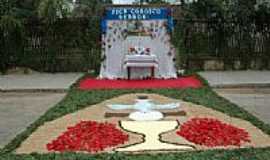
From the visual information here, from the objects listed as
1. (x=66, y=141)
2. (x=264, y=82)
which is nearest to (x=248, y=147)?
(x=66, y=141)

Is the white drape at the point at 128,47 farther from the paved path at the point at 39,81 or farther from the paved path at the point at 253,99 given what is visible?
the paved path at the point at 253,99

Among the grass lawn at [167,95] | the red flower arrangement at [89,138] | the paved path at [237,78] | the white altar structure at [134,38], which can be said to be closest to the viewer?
the grass lawn at [167,95]

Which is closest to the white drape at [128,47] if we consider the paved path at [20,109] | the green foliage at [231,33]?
the green foliage at [231,33]

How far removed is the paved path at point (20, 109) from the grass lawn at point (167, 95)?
174 millimetres

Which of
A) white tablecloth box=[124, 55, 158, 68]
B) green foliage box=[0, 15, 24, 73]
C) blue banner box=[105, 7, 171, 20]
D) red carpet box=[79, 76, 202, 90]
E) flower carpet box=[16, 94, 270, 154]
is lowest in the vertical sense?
flower carpet box=[16, 94, 270, 154]

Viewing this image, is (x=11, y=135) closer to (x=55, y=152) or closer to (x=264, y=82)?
(x=55, y=152)

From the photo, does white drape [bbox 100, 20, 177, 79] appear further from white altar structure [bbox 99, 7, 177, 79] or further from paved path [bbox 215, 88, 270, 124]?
paved path [bbox 215, 88, 270, 124]

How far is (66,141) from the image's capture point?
249 inches

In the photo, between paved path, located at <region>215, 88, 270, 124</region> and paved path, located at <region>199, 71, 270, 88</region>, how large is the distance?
0.41 m

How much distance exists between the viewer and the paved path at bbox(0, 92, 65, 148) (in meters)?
7.28

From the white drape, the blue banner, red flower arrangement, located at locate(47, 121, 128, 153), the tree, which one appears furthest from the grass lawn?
the tree

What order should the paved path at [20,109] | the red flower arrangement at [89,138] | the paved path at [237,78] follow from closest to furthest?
the red flower arrangement at [89,138]
the paved path at [20,109]
the paved path at [237,78]

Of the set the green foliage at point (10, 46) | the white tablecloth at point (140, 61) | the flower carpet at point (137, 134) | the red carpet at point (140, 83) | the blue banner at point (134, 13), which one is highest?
the blue banner at point (134, 13)

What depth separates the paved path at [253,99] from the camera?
8.65 meters
